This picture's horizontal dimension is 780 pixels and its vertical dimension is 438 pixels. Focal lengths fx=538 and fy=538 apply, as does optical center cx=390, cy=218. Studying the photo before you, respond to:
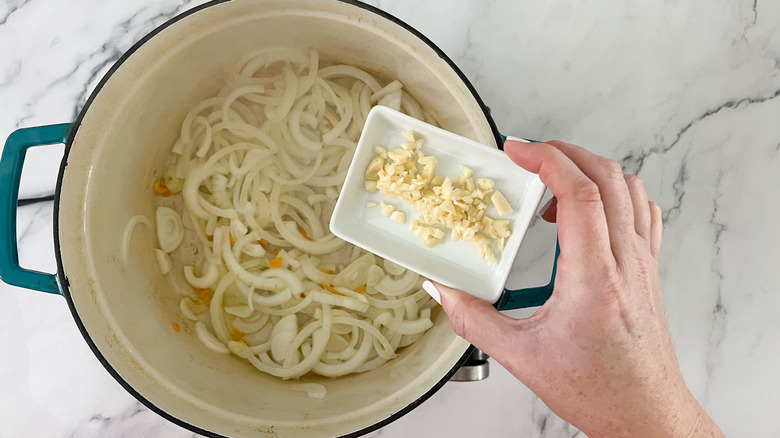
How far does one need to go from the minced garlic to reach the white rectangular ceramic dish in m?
0.01

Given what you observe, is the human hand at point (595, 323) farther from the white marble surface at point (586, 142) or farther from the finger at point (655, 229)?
the white marble surface at point (586, 142)

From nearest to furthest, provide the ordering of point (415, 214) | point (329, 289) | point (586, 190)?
1. point (586, 190)
2. point (415, 214)
3. point (329, 289)

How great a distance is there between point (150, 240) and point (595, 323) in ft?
3.06

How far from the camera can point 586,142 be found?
1.24 m

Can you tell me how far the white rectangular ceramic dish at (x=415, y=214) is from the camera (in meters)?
0.93

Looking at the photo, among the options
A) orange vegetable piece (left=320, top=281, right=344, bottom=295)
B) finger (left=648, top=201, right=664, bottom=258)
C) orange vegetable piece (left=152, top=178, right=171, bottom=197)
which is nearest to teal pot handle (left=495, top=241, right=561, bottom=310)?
finger (left=648, top=201, right=664, bottom=258)

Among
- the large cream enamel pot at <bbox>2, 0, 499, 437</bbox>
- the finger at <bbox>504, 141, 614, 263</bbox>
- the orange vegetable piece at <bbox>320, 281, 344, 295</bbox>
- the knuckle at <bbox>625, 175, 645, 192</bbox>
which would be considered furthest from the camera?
the orange vegetable piece at <bbox>320, 281, 344, 295</bbox>

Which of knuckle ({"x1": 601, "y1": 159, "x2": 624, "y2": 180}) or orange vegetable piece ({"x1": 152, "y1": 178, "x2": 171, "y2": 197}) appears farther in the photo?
orange vegetable piece ({"x1": 152, "y1": 178, "x2": 171, "y2": 197})

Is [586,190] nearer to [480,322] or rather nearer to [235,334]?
[480,322]

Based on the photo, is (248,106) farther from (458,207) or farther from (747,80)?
(747,80)

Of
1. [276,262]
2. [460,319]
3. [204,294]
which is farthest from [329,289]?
[460,319]

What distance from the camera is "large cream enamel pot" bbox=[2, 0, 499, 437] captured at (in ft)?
3.22

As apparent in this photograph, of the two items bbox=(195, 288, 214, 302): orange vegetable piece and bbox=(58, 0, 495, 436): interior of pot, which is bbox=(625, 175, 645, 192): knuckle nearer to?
bbox=(58, 0, 495, 436): interior of pot

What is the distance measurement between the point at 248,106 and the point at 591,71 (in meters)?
0.80
